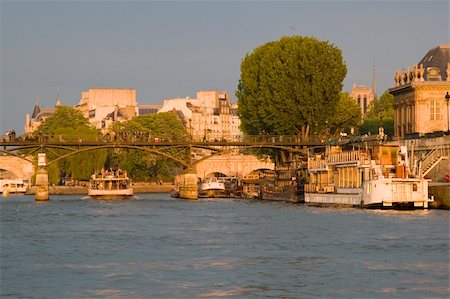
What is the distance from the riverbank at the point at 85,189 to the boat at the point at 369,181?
60924 mm

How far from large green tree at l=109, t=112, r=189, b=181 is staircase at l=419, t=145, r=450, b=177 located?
64610 mm

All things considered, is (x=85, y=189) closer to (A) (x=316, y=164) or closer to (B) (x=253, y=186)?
(B) (x=253, y=186)

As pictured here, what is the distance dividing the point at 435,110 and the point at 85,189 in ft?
209

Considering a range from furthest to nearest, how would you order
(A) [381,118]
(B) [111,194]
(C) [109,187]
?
(A) [381,118]
(C) [109,187]
(B) [111,194]

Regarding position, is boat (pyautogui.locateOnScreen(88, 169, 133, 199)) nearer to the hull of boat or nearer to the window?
the hull of boat

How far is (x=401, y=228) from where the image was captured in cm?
5619

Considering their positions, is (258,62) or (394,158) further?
(258,62)

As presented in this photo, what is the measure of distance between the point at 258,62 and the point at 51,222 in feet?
171

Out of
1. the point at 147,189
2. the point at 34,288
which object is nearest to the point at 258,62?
the point at 147,189

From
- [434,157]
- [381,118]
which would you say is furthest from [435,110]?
[381,118]

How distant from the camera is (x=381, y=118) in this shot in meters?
136

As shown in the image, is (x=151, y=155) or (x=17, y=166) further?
(x=17, y=166)

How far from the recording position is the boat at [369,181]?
7169 cm

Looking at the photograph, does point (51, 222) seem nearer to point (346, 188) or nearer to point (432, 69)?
point (346, 188)
